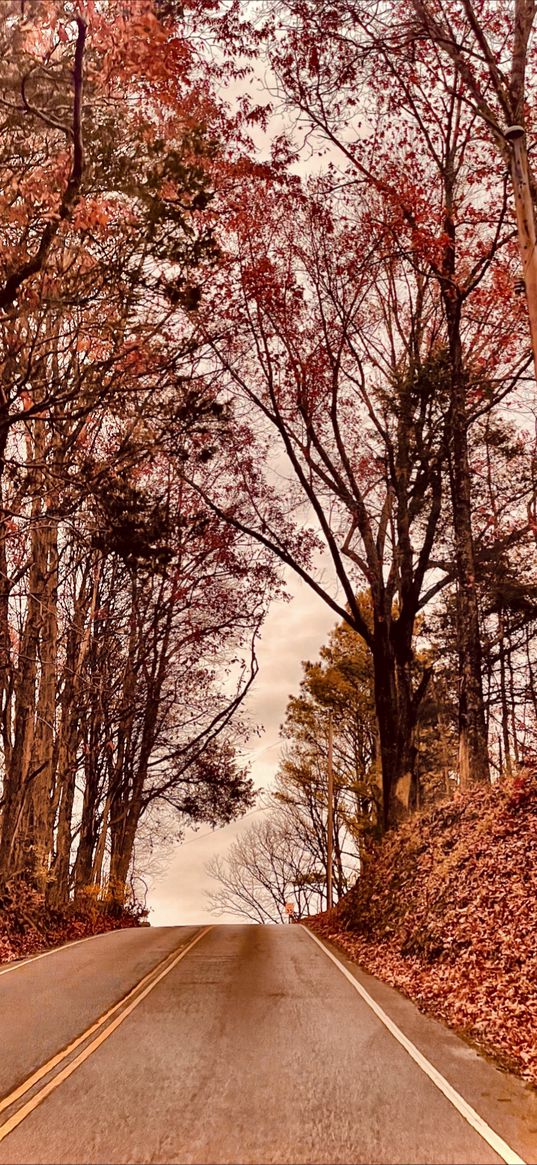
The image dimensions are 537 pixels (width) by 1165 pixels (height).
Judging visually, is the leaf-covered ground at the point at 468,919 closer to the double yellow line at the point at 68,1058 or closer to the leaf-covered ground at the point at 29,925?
the double yellow line at the point at 68,1058

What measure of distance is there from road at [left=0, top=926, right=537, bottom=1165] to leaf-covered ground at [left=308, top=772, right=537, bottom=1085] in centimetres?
47

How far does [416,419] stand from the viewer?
1895cm

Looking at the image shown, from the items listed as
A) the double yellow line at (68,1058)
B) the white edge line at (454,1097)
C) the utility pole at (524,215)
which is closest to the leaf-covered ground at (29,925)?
the double yellow line at (68,1058)

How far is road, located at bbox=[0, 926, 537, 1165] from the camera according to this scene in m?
5.11

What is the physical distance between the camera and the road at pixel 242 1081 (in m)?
5.11

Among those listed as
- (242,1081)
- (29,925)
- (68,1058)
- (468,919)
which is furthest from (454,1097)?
(29,925)

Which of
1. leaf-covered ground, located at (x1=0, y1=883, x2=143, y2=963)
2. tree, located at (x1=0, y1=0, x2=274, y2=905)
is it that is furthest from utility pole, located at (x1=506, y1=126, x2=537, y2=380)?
leaf-covered ground, located at (x1=0, y1=883, x2=143, y2=963)

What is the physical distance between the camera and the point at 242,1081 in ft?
21.4

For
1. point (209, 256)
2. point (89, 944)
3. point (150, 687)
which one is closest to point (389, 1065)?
point (209, 256)

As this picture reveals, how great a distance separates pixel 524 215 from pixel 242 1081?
908 centimetres

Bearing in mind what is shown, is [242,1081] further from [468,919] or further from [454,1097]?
[468,919]

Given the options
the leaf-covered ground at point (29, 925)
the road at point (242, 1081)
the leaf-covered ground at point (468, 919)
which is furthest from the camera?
the leaf-covered ground at point (29, 925)

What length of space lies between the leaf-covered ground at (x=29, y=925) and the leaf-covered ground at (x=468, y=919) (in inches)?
255

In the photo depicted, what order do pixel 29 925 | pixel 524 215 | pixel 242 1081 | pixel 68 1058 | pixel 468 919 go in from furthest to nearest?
pixel 29 925, pixel 468 919, pixel 524 215, pixel 68 1058, pixel 242 1081
